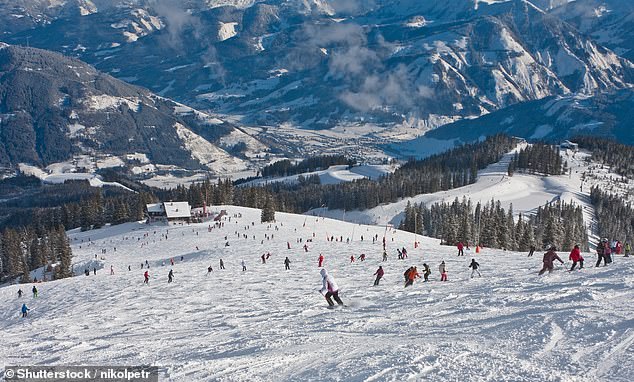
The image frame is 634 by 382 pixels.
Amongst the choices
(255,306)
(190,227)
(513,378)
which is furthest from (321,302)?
(190,227)

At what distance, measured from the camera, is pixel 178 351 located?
20.2 m

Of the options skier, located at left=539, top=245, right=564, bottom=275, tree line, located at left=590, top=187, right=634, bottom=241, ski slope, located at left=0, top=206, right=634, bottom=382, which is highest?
skier, located at left=539, top=245, right=564, bottom=275

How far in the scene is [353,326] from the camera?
21.5 metres

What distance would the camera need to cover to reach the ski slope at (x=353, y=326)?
15.5 m

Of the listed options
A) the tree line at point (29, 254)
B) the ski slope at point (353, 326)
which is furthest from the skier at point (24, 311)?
the tree line at point (29, 254)

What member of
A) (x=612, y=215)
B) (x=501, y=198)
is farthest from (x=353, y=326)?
(x=501, y=198)

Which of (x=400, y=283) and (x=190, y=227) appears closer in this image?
(x=400, y=283)

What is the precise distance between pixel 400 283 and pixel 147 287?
65.8ft

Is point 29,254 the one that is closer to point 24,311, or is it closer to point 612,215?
point 24,311

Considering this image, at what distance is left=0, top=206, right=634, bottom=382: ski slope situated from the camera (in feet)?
50.8

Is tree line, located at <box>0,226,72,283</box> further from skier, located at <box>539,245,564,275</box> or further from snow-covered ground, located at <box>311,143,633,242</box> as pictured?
snow-covered ground, located at <box>311,143,633,242</box>

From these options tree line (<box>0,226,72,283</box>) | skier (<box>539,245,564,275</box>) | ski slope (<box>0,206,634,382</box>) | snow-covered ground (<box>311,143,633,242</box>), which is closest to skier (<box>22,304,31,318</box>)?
ski slope (<box>0,206,634,382</box>)

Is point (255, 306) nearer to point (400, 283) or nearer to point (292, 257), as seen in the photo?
point (400, 283)

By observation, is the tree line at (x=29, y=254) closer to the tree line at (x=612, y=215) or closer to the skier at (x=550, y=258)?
the skier at (x=550, y=258)
